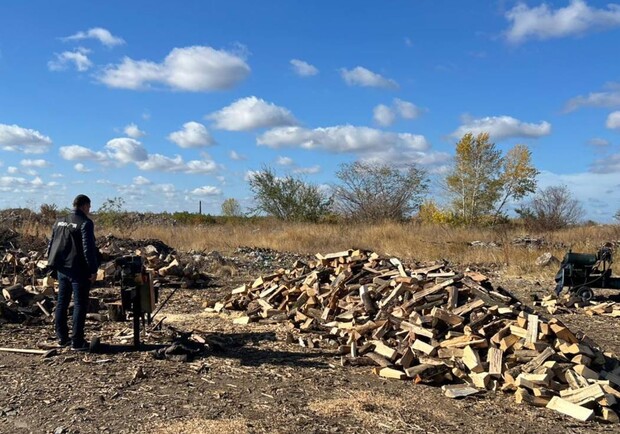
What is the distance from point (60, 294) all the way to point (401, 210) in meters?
26.4

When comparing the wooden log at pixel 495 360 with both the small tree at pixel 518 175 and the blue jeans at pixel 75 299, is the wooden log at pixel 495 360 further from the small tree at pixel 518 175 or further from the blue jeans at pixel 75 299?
the small tree at pixel 518 175

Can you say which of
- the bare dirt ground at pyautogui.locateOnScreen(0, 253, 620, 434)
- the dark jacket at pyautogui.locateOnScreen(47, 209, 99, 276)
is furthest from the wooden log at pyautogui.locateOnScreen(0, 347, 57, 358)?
the dark jacket at pyautogui.locateOnScreen(47, 209, 99, 276)

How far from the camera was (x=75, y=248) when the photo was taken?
6734 mm

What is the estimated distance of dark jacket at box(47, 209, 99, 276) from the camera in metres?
6.71

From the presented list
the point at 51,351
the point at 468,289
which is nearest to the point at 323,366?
the point at 468,289

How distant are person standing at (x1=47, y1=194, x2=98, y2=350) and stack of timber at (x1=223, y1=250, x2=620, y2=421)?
2841 mm

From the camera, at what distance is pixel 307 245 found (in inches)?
897

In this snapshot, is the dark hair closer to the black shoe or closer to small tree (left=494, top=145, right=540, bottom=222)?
the black shoe

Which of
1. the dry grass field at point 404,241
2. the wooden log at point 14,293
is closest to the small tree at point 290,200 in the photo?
the dry grass field at point 404,241

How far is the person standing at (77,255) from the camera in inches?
265

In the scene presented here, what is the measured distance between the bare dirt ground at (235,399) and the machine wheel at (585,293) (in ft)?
11.9

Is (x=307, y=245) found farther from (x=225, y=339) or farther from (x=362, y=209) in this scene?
(x=225, y=339)

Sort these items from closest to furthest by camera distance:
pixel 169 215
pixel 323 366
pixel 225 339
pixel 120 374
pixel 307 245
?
pixel 120 374
pixel 323 366
pixel 225 339
pixel 307 245
pixel 169 215

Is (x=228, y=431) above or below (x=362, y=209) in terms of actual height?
below
